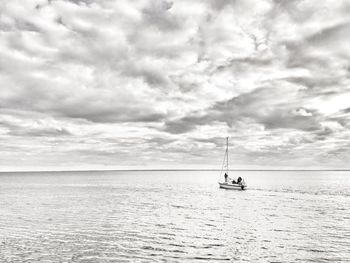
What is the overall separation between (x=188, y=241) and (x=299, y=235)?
1452 centimetres

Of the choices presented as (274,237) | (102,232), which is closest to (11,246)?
(102,232)

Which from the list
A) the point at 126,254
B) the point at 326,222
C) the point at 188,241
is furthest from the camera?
the point at 326,222

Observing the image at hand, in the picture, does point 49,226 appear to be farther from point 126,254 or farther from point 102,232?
point 126,254

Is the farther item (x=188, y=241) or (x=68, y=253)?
(x=188, y=241)

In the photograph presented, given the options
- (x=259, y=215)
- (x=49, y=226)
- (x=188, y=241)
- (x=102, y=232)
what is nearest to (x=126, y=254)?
(x=188, y=241)

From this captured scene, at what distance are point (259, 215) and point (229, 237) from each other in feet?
62.8

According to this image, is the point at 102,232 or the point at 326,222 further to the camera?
the point at 326,222

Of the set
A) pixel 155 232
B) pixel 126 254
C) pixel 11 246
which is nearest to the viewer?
pixel 126 254

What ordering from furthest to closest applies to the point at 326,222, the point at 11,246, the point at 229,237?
the point at 326,222
the point at 229,237
the point at 11,246

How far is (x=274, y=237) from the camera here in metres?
37.6

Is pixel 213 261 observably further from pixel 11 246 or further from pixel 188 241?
pixel 11 246

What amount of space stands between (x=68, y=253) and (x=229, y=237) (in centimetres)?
1798

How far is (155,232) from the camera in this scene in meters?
39.5

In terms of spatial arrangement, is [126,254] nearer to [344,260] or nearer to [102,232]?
[102,232]
